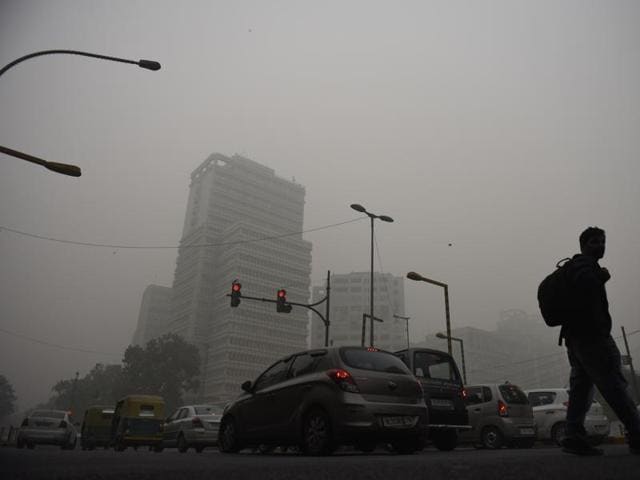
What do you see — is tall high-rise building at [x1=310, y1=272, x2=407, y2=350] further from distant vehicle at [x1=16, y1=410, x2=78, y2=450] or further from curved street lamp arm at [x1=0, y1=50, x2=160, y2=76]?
curved street lamp arm at [x1=0, y1=50, x2=160, y2=76]

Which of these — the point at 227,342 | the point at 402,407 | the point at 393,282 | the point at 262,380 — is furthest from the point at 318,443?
the point at 393,282

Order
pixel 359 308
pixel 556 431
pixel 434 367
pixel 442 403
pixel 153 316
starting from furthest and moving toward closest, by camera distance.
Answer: pixel 153 316 < pixel 359 308 < pixel 556 431 < pixel 434 367 < pixel 442 403

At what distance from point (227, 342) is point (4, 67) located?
407 feet

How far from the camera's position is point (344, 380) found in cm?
688

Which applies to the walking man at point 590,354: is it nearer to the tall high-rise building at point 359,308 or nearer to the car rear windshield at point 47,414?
the car rear windshield at point 47,414

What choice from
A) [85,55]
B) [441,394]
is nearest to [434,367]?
[441,394]

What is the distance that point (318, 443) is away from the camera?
6699 millimetres

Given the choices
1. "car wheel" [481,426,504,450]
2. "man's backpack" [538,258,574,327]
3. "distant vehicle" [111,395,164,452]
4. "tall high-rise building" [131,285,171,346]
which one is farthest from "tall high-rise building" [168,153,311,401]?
"man's backpack" [538,258,574,327]

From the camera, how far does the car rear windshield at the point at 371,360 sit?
731 cm

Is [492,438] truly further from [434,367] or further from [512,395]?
[434,367]

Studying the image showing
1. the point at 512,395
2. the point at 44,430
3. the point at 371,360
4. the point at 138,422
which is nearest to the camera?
the point at 371,360

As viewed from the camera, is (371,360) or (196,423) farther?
(196,423)

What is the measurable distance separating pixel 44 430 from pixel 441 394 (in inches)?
669

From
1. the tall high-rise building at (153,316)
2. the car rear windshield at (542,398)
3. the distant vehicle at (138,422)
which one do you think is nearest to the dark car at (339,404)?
the car rear windshield at (542,398)
